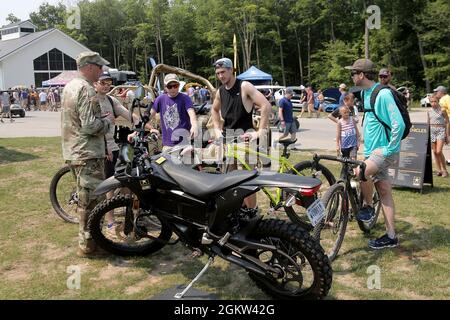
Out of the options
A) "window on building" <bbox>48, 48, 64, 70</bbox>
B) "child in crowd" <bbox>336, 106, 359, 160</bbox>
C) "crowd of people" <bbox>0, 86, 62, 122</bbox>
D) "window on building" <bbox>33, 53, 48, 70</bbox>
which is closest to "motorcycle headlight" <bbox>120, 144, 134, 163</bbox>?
"child in crowd" <bbox>336, 106, 359, 160</bbox>

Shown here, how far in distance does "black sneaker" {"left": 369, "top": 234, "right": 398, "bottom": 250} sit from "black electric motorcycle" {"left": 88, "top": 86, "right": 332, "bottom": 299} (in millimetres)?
1458

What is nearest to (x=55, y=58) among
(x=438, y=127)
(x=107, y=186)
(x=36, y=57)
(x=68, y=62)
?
(x=68, y=62)

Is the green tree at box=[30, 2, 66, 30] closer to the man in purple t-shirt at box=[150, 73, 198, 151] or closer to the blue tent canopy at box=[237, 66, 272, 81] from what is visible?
the blue tent canopy at box=[237, 66, 272, 81]

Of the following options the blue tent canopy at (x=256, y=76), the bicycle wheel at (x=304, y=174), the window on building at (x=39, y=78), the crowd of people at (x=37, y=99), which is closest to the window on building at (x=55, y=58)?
the window on building at (x=39, y=78)

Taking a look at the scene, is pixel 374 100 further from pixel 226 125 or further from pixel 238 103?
pixel 226 125

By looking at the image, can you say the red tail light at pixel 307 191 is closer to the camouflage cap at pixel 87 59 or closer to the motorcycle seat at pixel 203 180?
the motorcycle seat at pixel 203 180

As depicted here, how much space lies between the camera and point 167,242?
460cm

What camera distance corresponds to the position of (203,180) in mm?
3729

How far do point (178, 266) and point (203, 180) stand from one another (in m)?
1.22

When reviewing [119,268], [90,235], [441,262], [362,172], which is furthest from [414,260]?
[90,235]

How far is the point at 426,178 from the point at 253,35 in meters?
48.6

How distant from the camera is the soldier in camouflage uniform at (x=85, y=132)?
175 inches

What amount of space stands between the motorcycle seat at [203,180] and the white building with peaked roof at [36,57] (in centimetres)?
5569

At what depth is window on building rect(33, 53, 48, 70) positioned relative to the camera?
55.2 m
